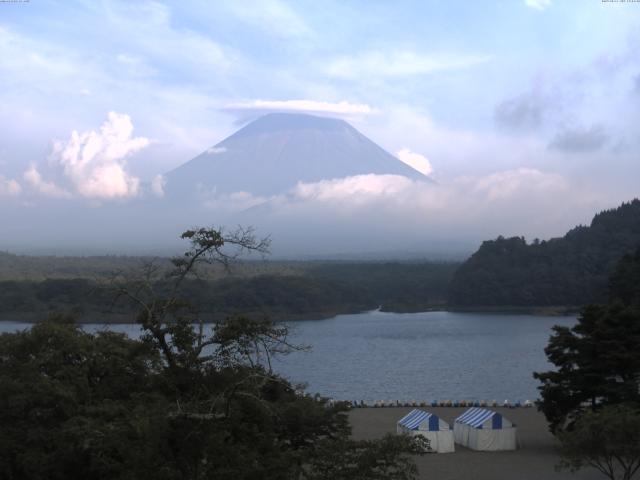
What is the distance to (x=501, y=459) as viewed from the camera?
13500mm

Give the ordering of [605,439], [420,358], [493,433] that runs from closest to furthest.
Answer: [605,439] < [493,433] < [420,358]

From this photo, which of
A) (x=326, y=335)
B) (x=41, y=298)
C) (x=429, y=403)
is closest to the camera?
(x=429, y=403)

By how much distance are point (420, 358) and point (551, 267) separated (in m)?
31.5

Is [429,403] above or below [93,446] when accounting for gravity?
below

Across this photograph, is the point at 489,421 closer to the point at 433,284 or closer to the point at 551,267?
the point at 551,267

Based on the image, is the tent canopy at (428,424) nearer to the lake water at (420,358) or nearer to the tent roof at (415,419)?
the tent roof at (415,419)

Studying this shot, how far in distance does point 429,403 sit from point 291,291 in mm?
35500

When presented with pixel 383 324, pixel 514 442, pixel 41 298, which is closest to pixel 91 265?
pixel 41 298

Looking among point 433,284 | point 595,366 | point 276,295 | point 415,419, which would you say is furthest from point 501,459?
point 433,284

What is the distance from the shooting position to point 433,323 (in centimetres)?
5072

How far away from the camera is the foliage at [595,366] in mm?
13500

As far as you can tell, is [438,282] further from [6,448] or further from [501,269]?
[6,448]

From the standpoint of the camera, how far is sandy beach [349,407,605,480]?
478 inches

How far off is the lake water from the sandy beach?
8.63 ft
